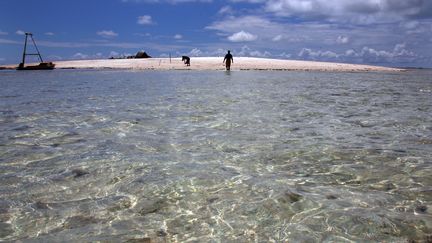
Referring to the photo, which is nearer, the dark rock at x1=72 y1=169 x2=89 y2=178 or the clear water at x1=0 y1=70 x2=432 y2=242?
the clear water at x1=0 y1=70 x2=432 y2=242

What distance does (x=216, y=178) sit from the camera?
670cm

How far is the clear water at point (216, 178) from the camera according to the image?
16.1 feet

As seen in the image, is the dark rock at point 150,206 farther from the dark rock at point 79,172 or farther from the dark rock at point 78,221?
the dark rock at point 79,172

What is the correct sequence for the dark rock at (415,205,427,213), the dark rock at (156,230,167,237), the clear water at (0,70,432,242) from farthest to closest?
the dark rock at (415,205,427,213)
the clear water at (0,70,432,242)
the dark rock at (156,230,167,237)

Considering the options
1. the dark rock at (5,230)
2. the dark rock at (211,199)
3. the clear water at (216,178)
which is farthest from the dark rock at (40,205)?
the dark rock at (211,199)

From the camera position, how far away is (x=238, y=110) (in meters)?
14.3

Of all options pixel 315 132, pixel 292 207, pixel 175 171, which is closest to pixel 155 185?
pixel 175 171

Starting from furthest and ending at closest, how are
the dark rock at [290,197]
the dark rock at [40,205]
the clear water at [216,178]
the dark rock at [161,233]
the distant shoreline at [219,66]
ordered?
the distant shoreline at [219,66], the dark rock at [290,197], the dark rock at [40,205], the clear water at [216,178], the dark rock at [161,233]

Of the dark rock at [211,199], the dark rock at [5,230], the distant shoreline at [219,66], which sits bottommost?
the dark rock at [5,230]

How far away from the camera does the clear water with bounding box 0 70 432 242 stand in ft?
16.1

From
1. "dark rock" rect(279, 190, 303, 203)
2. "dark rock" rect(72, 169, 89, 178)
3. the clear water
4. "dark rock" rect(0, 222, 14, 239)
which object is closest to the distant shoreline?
the clear water

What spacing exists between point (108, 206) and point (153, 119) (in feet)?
22.7

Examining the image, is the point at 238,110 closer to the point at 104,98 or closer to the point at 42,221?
the point at 104,98

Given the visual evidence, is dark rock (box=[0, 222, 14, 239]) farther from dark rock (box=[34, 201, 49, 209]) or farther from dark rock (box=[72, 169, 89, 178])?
dark rock (box=[72, 169, 89, 178])
